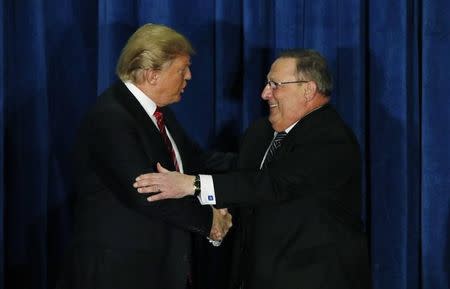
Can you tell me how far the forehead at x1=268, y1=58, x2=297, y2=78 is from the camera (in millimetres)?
2480

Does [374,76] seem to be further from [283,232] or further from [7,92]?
[7,92]

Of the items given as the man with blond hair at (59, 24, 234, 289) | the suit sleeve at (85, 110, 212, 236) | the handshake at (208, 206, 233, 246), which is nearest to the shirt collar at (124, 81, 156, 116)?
the man with blond hair at (59, 24, 234, 289)

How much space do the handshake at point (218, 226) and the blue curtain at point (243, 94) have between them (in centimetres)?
64

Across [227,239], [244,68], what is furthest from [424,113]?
[227,239]

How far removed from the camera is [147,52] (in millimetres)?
2385

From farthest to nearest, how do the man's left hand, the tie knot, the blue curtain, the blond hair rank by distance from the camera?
the blue curtain < the tie knot < the blond hair < the man's left hand

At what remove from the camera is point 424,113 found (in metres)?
3.05

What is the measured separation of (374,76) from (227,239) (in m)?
Answer: 0.94

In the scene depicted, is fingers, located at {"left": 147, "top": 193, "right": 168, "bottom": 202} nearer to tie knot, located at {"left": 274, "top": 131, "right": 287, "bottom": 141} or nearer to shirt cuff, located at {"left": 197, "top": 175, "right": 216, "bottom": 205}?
shirt cuff, located at {"left": 197, "top": 175, "right": 216, "bottom": 205}

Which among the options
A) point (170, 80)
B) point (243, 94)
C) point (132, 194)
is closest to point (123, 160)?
point (132, 194)

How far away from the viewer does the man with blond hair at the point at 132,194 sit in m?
2.26

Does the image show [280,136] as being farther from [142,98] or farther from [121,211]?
[121,211]

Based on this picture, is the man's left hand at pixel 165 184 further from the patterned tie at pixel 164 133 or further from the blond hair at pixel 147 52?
the blond hair at pixel 147 52

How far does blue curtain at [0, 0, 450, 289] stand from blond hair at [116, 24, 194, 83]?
680 millimetres
